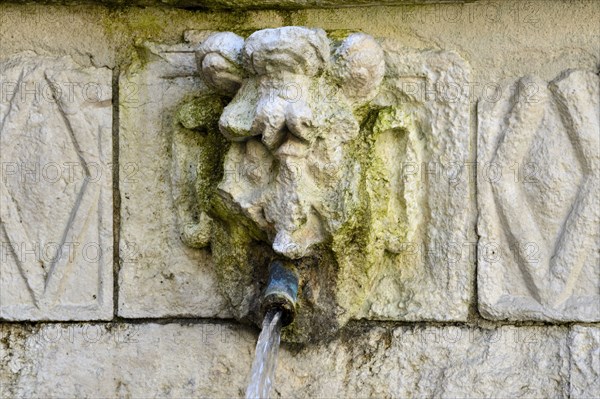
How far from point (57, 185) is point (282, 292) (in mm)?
623

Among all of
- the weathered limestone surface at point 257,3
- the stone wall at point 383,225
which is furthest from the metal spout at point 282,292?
the weathered limestone surface at point 257,3

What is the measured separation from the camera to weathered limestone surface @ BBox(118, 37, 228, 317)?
8.21ft

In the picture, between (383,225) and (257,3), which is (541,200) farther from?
(257,3)

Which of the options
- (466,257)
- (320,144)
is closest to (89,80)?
(320,144)

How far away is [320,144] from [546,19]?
608 millimetres

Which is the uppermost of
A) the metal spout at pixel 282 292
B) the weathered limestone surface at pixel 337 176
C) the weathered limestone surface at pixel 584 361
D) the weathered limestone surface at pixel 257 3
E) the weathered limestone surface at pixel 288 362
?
the weathered limestone surface at pixel 257 3

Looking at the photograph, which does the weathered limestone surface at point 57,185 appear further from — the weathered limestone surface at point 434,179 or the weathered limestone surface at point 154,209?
the weathered limestone surface at point 434,179

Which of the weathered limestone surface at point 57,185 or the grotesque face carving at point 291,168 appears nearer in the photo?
the grotesque face carving at point 291,168

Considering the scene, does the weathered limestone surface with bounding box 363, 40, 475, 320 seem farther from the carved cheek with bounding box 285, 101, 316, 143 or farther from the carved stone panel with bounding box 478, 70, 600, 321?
the carved cheek with bounding box 285, 101, 316, 143

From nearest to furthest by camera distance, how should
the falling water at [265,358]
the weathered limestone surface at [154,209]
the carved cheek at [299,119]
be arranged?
the carved cheek at [299,119] → the falling water at [265,358] → the weathered limestone surface at [154,209]

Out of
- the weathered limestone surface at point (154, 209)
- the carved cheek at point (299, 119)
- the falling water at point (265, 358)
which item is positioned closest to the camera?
the carved cheek at point (299, 119)

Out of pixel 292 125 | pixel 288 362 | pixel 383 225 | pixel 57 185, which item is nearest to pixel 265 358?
pixel 288 362

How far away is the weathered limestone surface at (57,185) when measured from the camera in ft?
8.23

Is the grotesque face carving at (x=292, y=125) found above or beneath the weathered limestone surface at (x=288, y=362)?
above
